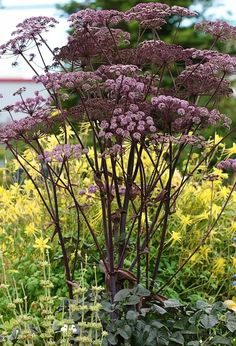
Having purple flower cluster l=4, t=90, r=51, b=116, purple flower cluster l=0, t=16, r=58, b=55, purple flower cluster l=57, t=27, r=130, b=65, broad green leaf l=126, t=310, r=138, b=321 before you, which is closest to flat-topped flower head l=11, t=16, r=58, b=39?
purple flower cluster l=0, t=16, r=58, b=55

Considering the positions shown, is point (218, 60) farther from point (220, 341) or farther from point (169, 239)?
point (169, 239)

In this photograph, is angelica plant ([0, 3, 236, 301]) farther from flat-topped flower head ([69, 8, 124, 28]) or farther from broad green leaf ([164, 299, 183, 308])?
broad green leaf ([164, 299, 183, 308])

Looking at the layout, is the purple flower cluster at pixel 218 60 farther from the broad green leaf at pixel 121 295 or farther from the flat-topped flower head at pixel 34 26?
the broad green leaf at pixel 121 295

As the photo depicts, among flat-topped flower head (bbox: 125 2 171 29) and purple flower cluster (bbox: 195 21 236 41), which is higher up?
flat-topped flower head (bbox: 125 2 171 29)

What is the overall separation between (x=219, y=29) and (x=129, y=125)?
1.88 feet

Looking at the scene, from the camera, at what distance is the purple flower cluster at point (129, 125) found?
267 cm

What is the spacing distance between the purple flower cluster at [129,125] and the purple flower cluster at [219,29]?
0.44m

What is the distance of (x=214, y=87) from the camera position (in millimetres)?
3039

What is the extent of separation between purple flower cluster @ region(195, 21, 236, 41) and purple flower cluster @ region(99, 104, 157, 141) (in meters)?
0.44

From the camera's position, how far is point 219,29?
2957mm

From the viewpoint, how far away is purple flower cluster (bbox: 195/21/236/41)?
9.67 ft

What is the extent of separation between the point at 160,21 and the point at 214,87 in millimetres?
325

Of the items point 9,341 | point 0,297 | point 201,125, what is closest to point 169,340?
point 9,341

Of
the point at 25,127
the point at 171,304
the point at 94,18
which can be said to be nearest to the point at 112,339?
the point at 171,304
